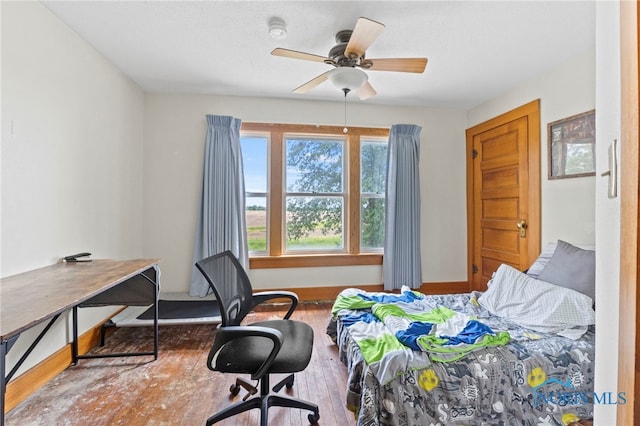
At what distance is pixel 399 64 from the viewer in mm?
2262

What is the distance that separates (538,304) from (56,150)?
142 inches

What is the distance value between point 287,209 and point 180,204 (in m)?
1.30

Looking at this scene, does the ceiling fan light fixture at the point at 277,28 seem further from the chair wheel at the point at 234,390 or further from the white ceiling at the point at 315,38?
the chair wheel at the point at 234,390

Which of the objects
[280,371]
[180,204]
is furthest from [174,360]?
[180,204]

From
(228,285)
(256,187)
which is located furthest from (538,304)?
(256,187)

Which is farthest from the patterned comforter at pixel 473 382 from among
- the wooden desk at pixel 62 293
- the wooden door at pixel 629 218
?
the wooden desk at pixel 62 293

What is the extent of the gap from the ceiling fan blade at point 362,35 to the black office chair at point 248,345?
64.1 inches

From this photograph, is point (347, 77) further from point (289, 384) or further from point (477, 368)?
point (289, 384)

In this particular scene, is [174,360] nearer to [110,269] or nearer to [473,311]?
[110,269]

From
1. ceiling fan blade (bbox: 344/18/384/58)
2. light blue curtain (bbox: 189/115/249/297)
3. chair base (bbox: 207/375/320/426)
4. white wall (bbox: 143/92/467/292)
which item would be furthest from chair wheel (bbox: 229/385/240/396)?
ceiling fan blade (bbox: 344/18/384/58)

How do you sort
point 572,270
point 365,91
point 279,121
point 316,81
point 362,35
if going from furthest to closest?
1. point 279,121
2. point 365,91
3. point 316,81
4. point 572,270
5. point 362,35

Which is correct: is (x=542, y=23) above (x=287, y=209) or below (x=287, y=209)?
above

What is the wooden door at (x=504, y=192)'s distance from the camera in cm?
306

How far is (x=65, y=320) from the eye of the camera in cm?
226
